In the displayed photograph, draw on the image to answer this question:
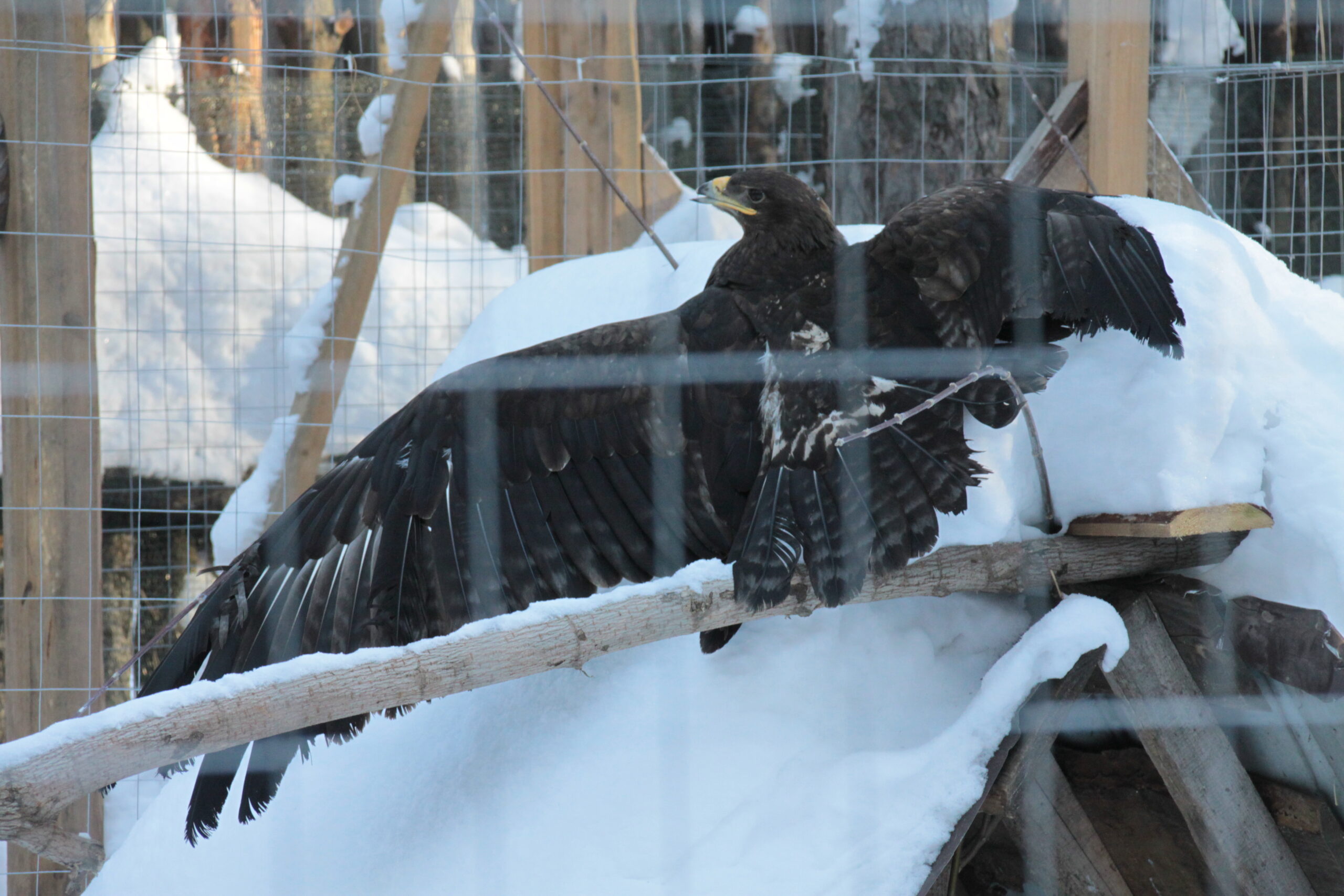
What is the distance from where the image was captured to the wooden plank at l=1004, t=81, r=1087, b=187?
9.57ft

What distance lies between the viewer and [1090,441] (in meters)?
2.01

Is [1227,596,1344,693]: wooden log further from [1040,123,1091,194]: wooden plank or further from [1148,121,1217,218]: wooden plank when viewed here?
[1148,121,1217,218]: wooden plank

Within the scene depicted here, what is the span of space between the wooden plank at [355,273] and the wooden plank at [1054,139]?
1.76 meters

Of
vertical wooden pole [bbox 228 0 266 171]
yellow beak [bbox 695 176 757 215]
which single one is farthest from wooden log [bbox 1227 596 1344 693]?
vertical wooden pole [bbox 228 0 266 171]

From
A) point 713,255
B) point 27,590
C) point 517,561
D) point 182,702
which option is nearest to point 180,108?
point 27,590

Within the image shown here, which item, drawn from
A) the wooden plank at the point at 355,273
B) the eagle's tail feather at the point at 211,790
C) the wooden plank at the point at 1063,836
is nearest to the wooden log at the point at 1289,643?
the wooden plank at the point at 1063,836

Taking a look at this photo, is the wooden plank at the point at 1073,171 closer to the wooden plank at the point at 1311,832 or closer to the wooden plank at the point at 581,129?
the wooden plank at the point at 581,129

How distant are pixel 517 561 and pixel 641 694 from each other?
342mm

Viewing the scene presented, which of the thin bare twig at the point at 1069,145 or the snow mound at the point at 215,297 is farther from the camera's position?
the snow mound at the point at 215,297

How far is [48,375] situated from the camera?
9.98 ft

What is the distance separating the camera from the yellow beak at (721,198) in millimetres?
2189

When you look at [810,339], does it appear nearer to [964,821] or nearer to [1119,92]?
[964,821]

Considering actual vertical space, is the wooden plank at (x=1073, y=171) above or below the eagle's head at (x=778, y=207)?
above

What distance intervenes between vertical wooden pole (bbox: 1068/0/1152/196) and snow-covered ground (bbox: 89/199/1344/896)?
70 centimetres
